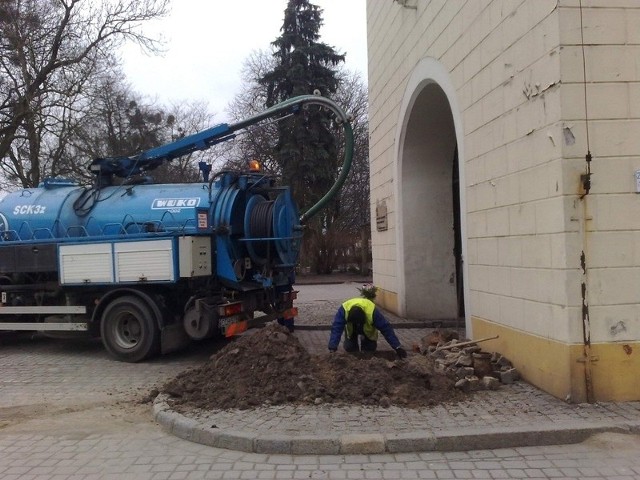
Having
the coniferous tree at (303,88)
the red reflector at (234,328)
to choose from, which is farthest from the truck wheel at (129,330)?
the coniferous tree at (303,88)

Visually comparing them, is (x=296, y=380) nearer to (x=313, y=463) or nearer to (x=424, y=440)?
(x=313, y=463)

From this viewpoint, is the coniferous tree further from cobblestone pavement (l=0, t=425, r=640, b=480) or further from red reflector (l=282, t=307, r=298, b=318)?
cobblestone pavement (l=0, t=425, r=640, b=480)

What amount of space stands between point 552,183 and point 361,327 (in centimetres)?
301

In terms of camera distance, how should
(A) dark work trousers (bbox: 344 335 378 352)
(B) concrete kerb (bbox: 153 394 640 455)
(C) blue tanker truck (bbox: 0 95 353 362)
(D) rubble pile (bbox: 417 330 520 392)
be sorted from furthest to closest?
(C) blue tanker truck (bbox: 0 95 353 362), (A) dark work trousers (bbox: 344 335 378 352), (D) rubble pile (bbox: 417 330 520 392), (B) concrete kerb (bbox: 153 394 640 455)

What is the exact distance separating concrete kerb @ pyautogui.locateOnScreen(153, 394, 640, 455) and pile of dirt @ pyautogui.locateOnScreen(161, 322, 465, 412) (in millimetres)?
866

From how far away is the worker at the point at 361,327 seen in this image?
7.16 meters

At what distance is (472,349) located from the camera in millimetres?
7441

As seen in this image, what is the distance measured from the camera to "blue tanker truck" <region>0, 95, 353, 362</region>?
8727 mm

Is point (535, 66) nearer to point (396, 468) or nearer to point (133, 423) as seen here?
point (396, 468)

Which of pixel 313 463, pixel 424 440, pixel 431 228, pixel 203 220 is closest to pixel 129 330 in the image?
pixel 203 220

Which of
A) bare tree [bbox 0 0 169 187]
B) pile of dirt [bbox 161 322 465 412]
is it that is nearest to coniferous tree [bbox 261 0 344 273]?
bare tree [bbox 0 0 169 187]

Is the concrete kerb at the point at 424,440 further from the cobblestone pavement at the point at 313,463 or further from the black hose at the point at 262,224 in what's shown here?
the black hose at the point at 262,224

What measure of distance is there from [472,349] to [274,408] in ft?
9.29

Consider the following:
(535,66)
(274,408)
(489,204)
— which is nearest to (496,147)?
(489,204)
